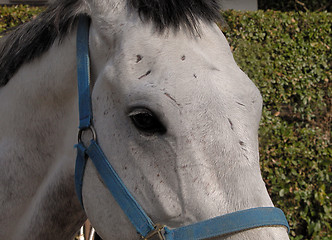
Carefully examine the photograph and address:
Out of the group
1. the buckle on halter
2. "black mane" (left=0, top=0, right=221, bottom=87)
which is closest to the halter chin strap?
the buckle on halter

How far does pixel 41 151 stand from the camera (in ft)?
5.13

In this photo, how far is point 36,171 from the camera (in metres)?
1.58

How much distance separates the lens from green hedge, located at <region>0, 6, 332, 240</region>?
159 inches

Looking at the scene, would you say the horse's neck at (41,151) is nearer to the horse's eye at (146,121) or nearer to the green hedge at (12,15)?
the horse's eye at (146,121)

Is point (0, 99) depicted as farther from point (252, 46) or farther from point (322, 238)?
point (322, 238)

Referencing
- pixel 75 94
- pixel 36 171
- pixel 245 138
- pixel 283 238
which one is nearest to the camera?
Answer: pixel 283 238

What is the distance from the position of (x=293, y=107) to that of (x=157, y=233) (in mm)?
3618

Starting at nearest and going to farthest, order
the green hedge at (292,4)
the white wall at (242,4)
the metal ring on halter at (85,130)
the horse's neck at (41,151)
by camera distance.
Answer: the metal ring on halter at (85,130), the horse's neck at (41,151), the white wall at (242,4), the green hedge at (292,4)

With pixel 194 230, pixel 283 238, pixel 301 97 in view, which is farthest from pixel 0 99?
pixel 301 97

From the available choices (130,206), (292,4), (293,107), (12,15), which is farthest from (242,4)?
(130,206)

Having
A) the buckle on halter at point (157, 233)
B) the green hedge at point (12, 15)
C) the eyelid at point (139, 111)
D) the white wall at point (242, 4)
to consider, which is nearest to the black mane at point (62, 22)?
the eyelid at point (139, 111)

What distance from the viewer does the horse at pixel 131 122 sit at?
1107 mm

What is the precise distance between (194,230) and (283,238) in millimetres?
283

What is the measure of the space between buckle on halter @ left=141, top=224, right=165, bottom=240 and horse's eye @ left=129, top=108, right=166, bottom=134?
1.07ft
